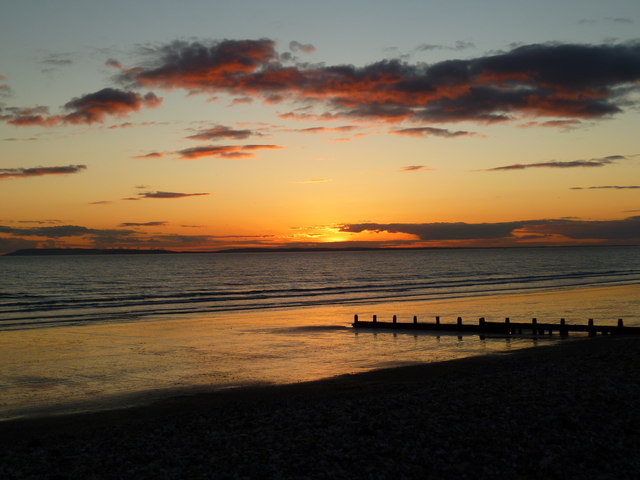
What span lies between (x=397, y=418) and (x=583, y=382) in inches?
242

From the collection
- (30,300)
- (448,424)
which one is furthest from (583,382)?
(30,300)

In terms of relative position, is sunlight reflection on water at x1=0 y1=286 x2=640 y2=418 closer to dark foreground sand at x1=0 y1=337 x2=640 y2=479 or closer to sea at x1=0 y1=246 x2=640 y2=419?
sea at x1=0 y1=246 x2=640 y2=419

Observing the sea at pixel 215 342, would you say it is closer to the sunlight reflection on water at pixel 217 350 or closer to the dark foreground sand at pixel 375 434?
the sunlight reflection on water at pixel 217 350

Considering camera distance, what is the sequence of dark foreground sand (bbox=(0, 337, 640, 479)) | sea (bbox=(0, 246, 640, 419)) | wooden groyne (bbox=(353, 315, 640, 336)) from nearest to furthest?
dark foreground sand (bbox=(0, 337, 640, 479))
sea (bbox=(0, 246, 640, 419))
wooden groyne (bbox=(353, 315, 640, 336))

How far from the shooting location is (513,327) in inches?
1437

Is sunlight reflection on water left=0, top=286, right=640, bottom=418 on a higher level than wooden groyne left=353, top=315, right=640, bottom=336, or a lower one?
lower

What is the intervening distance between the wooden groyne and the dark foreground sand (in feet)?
49.0

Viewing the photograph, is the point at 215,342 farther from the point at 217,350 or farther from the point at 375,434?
the point at 375,434

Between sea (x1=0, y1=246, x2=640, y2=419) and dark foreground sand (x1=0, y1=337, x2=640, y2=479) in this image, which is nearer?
dark foreground sand (x1=0, y1=337, x2=640, y2=479)

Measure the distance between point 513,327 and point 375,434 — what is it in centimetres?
2583

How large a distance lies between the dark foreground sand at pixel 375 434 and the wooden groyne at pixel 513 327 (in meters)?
14.9

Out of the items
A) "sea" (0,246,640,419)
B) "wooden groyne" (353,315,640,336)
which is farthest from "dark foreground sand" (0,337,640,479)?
"wooden groyne" (353,315,640,336)

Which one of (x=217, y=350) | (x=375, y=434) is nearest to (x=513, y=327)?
(x=217, y=350)

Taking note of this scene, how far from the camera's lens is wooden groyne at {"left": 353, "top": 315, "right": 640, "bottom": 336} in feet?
109
